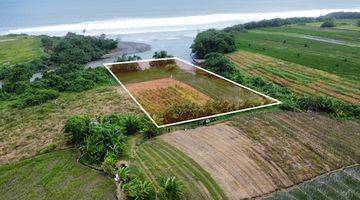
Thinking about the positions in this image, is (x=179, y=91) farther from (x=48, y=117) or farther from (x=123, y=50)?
(x=123, y=50)

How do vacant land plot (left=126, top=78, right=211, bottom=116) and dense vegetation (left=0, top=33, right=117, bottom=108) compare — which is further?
dense vegetation (left=0, top=33, right=117, bottom=108)

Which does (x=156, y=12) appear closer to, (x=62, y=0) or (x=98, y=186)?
(x=62, y=0)

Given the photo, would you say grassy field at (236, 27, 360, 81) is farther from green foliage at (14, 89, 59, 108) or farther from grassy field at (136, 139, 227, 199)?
green foliage at (14, 89, 59, 108)

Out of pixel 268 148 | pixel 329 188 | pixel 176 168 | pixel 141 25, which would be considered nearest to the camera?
pixel 329 188

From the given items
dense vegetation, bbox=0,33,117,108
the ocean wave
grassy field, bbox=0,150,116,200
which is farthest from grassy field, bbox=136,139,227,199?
the ocean wave

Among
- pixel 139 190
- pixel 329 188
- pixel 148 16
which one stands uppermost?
pixel 148 16

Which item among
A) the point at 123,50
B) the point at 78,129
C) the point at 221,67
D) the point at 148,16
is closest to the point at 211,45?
the point at 221,67
